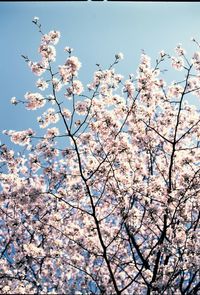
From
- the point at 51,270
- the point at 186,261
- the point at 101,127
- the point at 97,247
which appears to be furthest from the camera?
the point at 51,270

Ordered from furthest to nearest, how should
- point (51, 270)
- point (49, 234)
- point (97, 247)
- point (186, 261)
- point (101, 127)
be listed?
point (51, 270), point (49, 234), point (97, 247), point (101, 127), point (186, 261)

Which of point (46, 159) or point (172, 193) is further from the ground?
point (46, 159)

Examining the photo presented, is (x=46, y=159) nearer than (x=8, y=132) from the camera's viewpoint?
No

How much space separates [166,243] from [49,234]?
4.34 m

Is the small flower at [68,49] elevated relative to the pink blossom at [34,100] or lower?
elevated

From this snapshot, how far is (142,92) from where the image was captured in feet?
35.1

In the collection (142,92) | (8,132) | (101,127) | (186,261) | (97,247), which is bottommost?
(186,261)

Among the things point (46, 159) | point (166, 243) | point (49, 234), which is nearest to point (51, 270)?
point (49, 234)

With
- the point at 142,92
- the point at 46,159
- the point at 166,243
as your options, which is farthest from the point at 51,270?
the point at 142,92

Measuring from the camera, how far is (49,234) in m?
12.0

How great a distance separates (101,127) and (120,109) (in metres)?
0.73

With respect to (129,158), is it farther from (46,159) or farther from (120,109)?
(46,159)

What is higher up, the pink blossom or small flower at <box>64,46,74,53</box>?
small flower at <box>64,46,74,53</box>

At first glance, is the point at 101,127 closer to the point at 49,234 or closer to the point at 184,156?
the point at 184,156
